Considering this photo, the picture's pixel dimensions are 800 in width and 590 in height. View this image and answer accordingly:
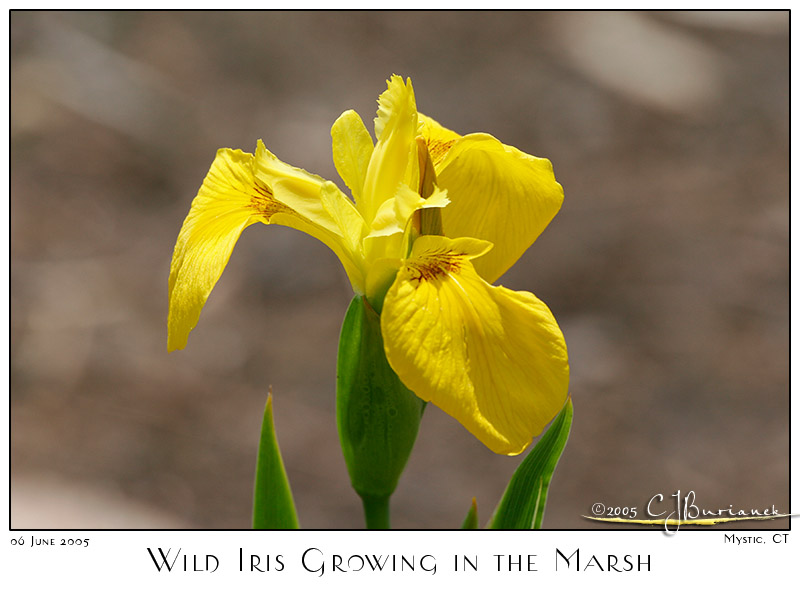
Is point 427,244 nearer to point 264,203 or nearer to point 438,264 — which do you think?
point 438,264

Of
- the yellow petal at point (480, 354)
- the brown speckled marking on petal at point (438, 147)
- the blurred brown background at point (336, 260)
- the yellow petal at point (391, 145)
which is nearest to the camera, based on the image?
the yellow petal at point (480, 354)

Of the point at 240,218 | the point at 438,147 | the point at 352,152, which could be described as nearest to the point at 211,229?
the point at 240,218

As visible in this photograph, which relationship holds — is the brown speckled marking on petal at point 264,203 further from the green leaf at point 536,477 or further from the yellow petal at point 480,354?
the green leaf at point 536,477

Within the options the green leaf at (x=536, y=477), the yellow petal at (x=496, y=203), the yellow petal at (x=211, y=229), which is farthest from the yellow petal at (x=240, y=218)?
the green leaf at (x=536, y=477)

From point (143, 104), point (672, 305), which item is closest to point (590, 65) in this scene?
point (672, 305)

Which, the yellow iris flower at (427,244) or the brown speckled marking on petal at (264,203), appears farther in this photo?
the brown speckled marking on petal at (264,203)

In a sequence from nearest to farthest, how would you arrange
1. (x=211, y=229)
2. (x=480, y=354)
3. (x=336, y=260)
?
(x=480, y=354) → (x=211, y=229) → (x=336, y=260)

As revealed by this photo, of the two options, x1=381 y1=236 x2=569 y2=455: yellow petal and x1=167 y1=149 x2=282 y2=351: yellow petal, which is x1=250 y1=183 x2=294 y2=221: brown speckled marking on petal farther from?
Answer: x1=381 y1=236 x2=569 y2=455: yellow petal
